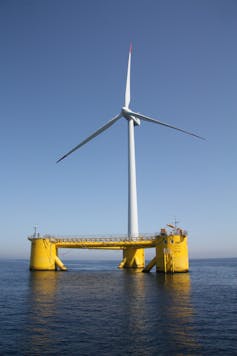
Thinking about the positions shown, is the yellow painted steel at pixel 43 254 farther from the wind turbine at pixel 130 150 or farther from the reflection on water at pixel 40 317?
the reflection on water at pixel 40 317

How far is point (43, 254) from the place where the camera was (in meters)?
80.2

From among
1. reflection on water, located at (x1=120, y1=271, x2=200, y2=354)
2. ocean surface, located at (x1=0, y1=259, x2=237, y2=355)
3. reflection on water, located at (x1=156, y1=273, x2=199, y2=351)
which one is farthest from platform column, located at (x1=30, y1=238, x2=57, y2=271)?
reflection on water, located at (x1=156, y1=273, x2=199, y2=351)

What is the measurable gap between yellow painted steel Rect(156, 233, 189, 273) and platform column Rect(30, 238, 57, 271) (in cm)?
2855

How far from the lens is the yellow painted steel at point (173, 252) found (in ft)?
229

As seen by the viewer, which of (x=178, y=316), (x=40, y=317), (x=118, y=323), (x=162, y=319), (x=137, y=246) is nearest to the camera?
(x=118, y=323)

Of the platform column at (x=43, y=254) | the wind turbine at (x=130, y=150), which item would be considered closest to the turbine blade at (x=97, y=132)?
the wind turbine at (x=130, y=150)

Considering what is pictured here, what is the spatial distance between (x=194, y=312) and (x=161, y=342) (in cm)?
1132

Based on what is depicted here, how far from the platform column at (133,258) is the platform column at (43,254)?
72.3ft

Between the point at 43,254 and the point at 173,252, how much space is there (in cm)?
3383

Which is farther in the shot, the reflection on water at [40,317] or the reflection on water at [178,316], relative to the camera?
the reflection on water at [178,316]

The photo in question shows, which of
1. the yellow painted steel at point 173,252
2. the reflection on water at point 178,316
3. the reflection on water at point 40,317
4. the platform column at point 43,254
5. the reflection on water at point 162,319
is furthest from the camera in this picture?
the platform column at point 43,254

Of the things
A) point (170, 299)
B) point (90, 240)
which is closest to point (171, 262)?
point (90, 240)

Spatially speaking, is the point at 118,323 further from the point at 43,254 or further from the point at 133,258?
the point at 133,258

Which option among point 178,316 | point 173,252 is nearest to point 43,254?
point 173,252
